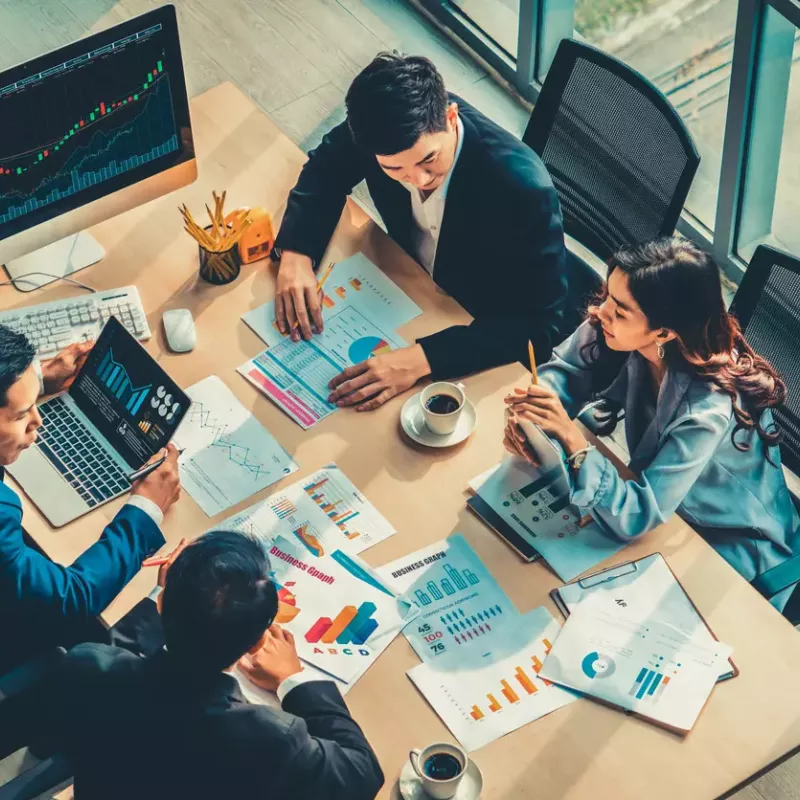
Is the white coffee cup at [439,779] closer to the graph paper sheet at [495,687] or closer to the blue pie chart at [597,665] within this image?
the graph paper sheet at [495,687]

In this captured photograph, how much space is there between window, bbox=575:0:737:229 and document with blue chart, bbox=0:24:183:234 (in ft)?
6.34

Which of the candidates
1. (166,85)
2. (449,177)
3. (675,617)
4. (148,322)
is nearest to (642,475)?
(675,617)

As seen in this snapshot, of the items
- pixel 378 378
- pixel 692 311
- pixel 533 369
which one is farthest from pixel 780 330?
pixel 378 378

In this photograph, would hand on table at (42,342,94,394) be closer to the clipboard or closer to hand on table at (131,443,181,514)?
hand on table at (131,443,181,514)

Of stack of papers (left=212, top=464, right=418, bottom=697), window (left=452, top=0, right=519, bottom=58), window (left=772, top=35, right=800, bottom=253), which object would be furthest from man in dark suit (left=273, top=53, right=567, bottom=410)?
window (left=452, top=0, right=519, bottom=58)

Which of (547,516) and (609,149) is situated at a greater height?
(609,149)

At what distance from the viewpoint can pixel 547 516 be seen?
7.50ft

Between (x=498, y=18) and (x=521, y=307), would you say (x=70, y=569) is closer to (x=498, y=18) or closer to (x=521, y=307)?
(x=521, y=307)

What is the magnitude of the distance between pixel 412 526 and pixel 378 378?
0.36 metres

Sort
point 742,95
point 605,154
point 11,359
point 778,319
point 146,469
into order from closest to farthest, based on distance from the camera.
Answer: point 11,359
point 146,469
point 778,319
point 605,154
point 742,95

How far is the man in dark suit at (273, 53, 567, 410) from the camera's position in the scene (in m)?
2.43

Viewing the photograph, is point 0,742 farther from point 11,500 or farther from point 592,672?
point 592,672

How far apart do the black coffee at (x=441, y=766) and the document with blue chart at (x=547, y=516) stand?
0.46 m

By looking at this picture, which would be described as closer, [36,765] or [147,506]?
[36,765]
